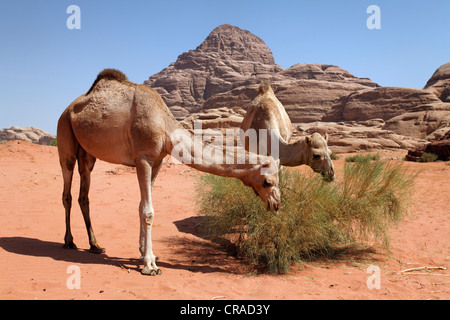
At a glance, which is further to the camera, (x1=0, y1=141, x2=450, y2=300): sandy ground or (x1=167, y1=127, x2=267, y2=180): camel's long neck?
(x1=167, y1=127, x2=267, y2=180): camel's long neck

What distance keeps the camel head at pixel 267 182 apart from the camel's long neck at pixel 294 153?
84.5 inches

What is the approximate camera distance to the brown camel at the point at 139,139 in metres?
4.28

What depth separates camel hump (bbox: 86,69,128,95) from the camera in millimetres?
5180

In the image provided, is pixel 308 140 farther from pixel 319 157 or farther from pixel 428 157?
pixel 428 157

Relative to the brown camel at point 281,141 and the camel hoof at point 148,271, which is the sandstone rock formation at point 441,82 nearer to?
the brown camel at point 281,141

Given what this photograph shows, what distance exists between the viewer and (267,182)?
13.5ft

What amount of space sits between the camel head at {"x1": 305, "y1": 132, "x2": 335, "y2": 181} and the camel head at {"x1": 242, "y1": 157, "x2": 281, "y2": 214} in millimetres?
2032

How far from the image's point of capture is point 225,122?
124 feet

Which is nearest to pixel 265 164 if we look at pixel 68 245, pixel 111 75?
pixel 111 75

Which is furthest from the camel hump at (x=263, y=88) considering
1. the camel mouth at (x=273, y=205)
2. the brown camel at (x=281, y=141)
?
the camel mouth at (x=273, y=205)

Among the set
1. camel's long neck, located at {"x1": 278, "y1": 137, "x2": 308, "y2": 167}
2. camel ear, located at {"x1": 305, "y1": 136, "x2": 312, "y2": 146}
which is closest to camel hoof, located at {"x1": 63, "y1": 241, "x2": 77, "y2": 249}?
camel's long neck, located at {"x1": 278, "y1": 137, "x2": 308, "y2": 167}

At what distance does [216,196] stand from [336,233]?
2.32 m

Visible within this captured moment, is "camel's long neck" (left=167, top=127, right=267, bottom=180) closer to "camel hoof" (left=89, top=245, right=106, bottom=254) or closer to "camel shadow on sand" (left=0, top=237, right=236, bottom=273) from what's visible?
"camel shadow on sand" (left=0, top=237, right=236, bottom=273)

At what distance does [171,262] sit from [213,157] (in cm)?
189
